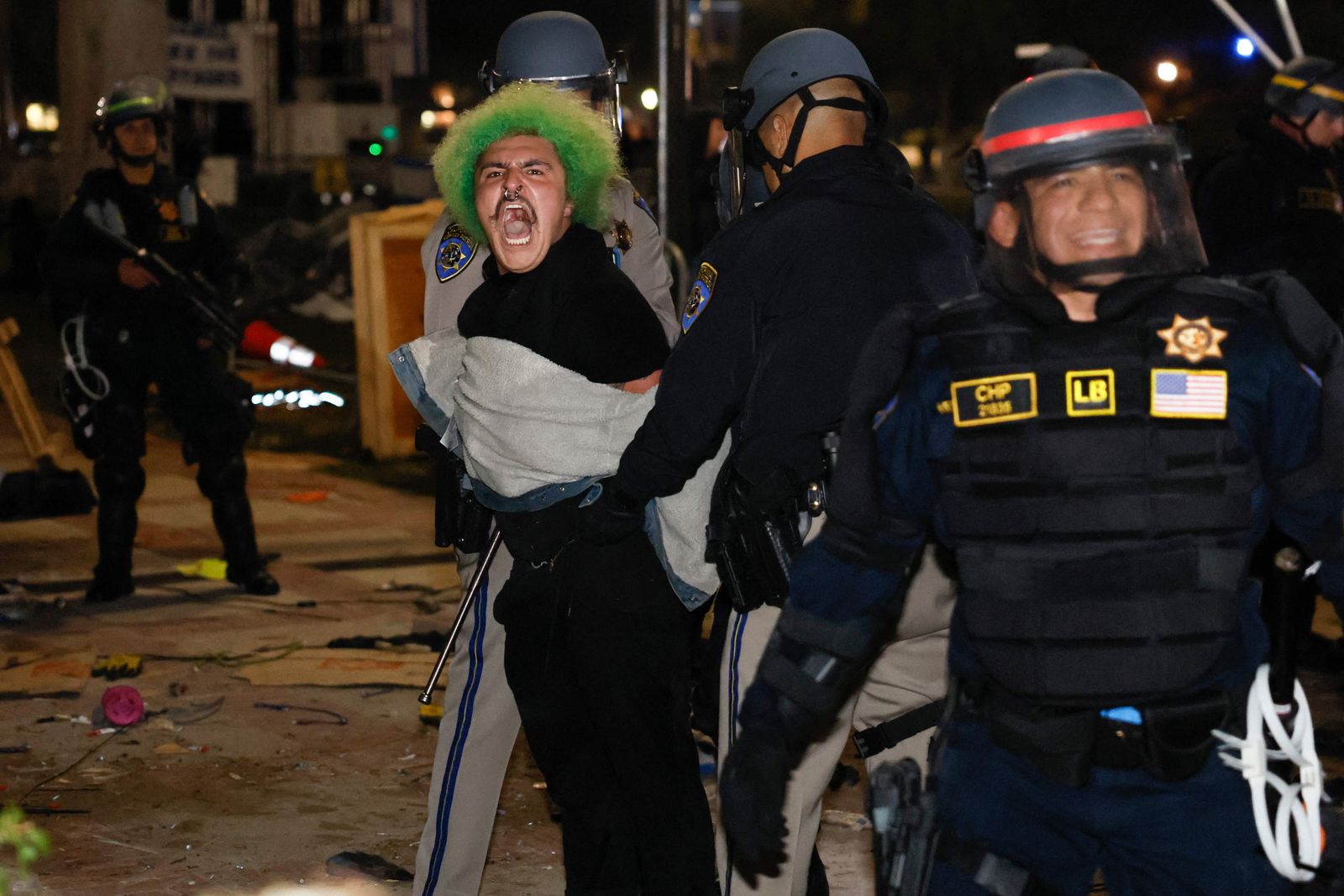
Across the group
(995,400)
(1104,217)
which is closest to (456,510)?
(995,400)

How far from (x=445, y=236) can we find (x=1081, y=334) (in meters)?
2.36

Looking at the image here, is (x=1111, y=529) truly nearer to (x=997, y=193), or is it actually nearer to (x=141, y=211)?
(x=997, y=193)

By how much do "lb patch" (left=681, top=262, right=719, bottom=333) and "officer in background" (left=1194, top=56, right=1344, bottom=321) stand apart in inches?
139

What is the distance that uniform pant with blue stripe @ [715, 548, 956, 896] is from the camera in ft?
13.6

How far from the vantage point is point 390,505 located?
11.5 meters

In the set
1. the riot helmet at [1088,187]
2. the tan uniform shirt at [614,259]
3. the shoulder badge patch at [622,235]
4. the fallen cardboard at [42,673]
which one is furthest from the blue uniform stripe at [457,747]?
the fallen cardboard at [42,673]

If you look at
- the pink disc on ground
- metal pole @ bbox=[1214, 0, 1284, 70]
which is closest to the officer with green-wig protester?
the pink disc on ground

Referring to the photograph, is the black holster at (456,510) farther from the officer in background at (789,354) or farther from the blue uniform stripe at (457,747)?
the officer in background at (789,354)

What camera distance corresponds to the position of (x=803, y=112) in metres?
4.32

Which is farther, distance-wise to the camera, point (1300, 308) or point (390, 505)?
point (390, 505)

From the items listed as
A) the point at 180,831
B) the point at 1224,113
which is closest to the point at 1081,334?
the point at 180,831

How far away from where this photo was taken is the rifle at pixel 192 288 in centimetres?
845

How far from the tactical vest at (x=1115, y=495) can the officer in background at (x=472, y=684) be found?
185cm

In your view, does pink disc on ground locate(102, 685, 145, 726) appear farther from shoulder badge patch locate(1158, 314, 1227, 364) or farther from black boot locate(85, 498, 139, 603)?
shoulder badge patch locate(1158, 314, 1227, 364)
